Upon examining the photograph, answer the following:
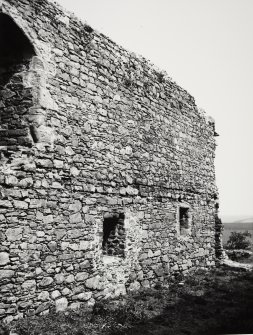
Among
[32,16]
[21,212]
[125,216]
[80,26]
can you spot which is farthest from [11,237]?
[80,26]

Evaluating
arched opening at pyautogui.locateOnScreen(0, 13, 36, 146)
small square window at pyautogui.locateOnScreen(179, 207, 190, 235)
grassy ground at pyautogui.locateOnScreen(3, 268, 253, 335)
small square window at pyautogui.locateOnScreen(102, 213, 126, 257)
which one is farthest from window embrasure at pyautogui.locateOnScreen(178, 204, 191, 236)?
arched opening at pyautogui.locateOnScreen(0, 13, 36, 146)

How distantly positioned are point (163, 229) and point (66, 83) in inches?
178

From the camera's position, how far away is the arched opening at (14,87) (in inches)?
206

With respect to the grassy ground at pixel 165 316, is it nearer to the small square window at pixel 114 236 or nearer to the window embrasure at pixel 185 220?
the small square window at pixel 114 236

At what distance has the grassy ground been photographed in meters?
4.83

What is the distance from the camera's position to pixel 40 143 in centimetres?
532

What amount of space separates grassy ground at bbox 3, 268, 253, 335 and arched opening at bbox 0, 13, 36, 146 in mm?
2909

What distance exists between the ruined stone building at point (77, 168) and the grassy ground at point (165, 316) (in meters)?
0.33

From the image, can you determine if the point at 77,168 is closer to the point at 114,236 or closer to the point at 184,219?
the point at 114,236

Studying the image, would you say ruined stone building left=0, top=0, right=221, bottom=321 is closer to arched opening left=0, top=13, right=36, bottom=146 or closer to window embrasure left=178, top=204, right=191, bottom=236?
arched opening left=0, top=13, right=36, bottom=146

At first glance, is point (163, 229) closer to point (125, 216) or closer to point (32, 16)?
point (125, 216)

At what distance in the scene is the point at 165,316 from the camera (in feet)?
19.1

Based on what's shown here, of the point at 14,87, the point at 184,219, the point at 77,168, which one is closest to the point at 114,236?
the point at 77,168

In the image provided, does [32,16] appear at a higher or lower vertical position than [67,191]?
higher
